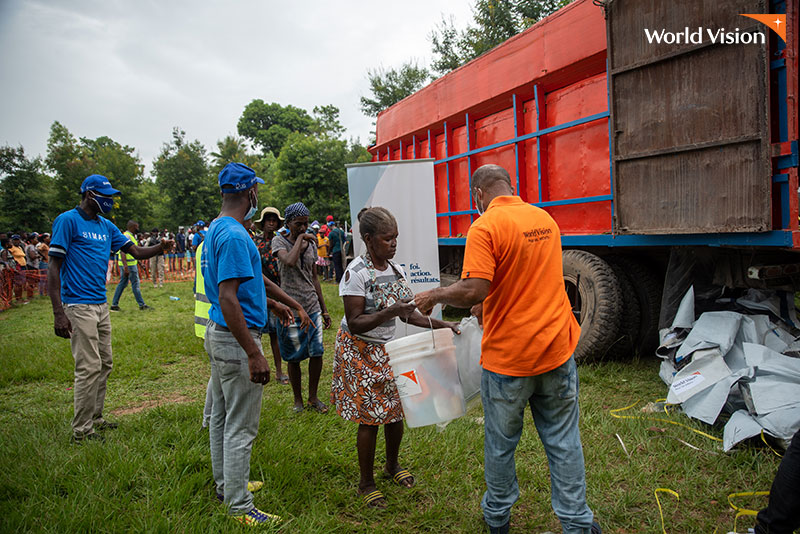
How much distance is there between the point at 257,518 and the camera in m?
2.49

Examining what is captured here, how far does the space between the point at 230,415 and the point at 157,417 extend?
2.07 m

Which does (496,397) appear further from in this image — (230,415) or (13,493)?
(13,493)

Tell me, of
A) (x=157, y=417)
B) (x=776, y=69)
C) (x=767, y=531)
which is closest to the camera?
(x=767, y=531)

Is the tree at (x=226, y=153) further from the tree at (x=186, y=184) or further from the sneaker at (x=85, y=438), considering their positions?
the sneaker at (x=85, y=438)

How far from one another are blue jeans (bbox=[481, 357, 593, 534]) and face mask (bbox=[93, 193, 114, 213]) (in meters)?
3.13

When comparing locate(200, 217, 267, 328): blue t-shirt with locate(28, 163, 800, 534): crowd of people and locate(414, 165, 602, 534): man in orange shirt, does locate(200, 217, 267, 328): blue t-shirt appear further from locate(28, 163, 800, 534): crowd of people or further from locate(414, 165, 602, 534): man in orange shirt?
locate(414, 165, 602, 534): man in orange shirt

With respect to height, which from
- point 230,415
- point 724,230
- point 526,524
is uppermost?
point 724,230

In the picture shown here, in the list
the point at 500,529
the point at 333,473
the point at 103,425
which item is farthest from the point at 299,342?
the point at 500,529

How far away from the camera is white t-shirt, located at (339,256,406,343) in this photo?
2543 millimetres

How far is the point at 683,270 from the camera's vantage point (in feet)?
14.5

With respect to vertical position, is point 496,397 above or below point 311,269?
below

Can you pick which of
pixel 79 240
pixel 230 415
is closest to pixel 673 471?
pixel 230 415

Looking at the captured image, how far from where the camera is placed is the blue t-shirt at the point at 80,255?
138 inches

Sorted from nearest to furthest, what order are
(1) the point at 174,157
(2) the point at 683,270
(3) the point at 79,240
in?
1. (3) the point at 79,240
2. (2) the point at 683,270
3. (1) the point at 174,157
